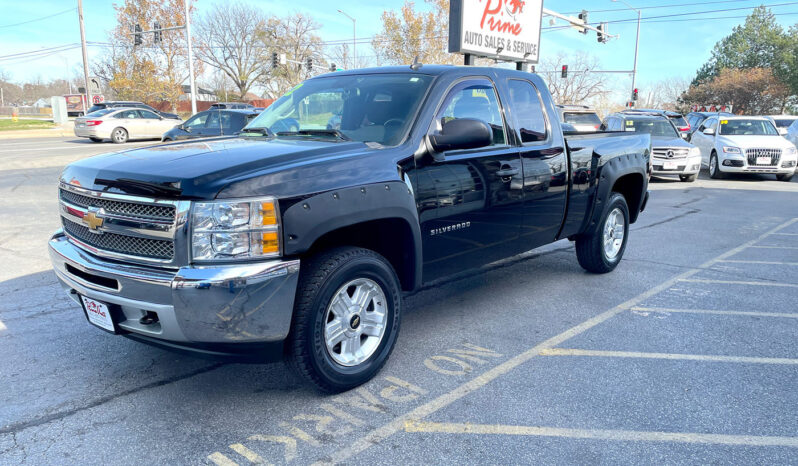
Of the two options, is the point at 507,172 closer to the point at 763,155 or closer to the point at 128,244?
the point at 128,244

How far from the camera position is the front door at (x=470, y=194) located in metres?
3.82

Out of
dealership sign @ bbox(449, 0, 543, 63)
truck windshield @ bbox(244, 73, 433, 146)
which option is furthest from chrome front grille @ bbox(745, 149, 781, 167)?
truck windshield @ bbox(244, 73, 433, 146)

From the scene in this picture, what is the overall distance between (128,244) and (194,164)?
0.54m

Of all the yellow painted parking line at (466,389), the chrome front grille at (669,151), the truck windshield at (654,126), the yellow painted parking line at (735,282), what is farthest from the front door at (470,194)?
the truck windshield at (654,126)

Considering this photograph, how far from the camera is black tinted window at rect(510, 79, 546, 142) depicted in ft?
15.5

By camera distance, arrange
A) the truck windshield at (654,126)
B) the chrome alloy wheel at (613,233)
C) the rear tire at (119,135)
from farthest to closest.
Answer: the rear tire at (119,135) < the truck windshield at (654,126) < the chrome alloy wheel at (613,233)

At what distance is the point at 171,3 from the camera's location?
42.4 meters

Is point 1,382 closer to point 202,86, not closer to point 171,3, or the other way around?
point 171,3

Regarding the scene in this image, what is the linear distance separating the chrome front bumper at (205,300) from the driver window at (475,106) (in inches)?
67.0

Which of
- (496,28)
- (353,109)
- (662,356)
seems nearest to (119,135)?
(496,28)

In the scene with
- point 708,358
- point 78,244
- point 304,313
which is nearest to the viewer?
point 304,313

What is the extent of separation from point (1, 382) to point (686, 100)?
218ft

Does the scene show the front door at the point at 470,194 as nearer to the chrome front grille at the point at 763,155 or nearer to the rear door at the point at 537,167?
the rear door at the point at 537,167

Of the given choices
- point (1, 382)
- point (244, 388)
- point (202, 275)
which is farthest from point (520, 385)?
point (1, 382)
